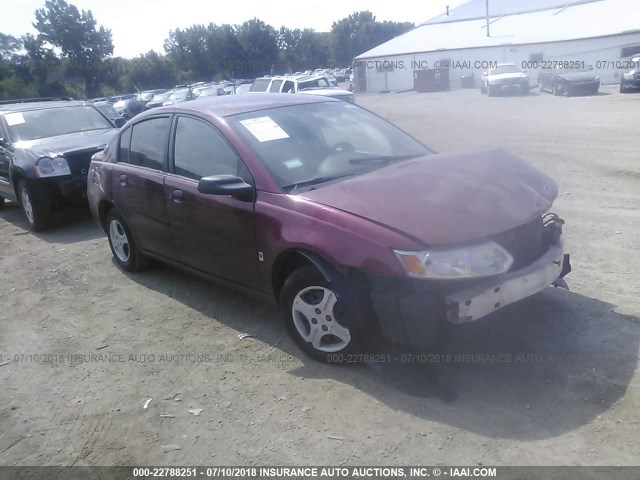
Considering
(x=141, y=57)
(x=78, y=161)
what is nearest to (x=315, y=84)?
(x=78, y=161)

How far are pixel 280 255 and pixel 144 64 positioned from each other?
2430 inches

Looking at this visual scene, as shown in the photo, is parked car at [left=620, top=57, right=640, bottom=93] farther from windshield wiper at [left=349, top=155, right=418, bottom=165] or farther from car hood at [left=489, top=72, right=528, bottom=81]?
windshield wiper at [left=349, top=155, right=418, bottom=165]

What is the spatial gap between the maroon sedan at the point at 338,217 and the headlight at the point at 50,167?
2.97 meters

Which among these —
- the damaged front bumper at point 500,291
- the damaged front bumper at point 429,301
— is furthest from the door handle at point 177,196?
the damaged front bumper at point 500,291

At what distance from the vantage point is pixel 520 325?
4.06 meters

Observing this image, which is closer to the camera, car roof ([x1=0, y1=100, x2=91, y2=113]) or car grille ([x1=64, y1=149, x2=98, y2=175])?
car grille ([x1=64, y1=149, x2=98, y2=175])

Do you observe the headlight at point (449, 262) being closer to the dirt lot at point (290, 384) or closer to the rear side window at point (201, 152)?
the dirt lot at point (290, 384)

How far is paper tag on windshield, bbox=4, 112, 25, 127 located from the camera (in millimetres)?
8842

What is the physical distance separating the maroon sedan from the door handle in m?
0.01

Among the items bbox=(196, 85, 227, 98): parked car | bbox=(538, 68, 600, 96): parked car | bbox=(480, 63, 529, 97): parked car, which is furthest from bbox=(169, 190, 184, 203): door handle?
bbox=(480, 63, 529, 97): parked car

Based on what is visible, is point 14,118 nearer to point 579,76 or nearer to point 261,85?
point 261,85

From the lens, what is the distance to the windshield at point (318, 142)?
13.6 feet

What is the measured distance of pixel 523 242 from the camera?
3.64 metres

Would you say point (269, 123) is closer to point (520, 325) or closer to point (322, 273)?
point (322, 273)
